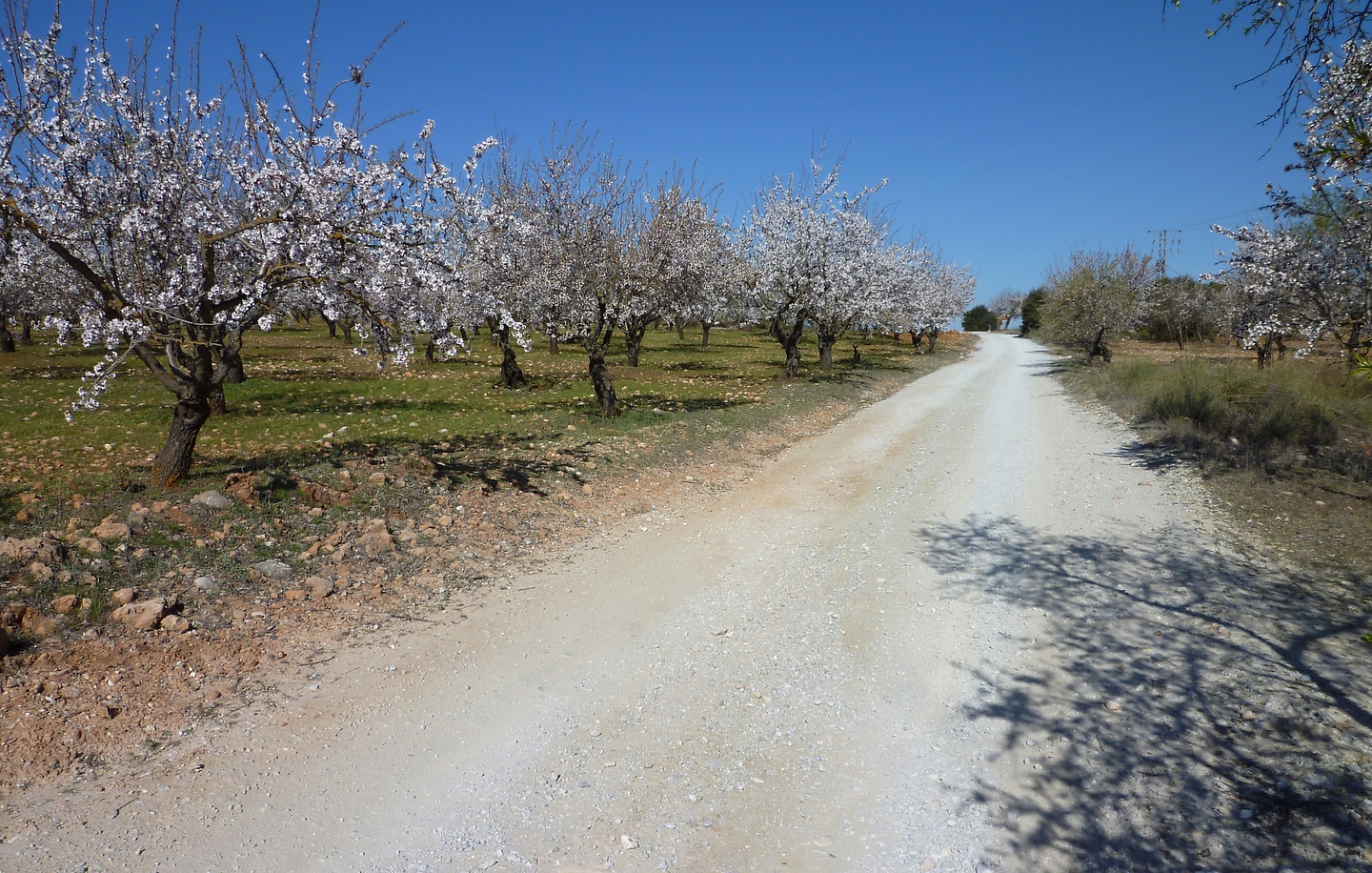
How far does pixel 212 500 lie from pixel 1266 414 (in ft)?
58.6

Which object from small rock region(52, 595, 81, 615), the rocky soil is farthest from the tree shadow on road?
small rock region(52, 595, 81, 615)

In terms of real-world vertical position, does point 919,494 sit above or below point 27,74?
below

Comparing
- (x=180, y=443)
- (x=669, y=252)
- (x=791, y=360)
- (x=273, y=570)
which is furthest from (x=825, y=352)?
(x=273, y=570)

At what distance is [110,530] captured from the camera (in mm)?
6668

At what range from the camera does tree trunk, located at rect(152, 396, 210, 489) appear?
864 centimetres

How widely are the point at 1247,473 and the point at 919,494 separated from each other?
18.0ft

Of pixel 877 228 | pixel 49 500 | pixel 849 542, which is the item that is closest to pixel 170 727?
pixel 49 500

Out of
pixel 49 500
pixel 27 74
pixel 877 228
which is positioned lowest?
pixel 49 500

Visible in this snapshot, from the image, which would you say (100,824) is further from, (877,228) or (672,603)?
(877,228)

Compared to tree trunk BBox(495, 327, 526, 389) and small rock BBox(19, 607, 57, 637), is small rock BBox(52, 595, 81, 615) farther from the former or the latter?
tree trunk BBox(495, 327, 526, 389)

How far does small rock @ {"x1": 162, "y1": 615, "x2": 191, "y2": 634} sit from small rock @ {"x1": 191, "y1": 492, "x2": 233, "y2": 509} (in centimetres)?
230

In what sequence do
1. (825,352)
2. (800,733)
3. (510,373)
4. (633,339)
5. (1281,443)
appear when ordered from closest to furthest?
(800,733), (1281,443), (510,373), (825,352), (633,339)

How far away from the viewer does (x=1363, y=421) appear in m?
12.7

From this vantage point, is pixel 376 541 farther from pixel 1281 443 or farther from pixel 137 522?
pixel 1281 443
